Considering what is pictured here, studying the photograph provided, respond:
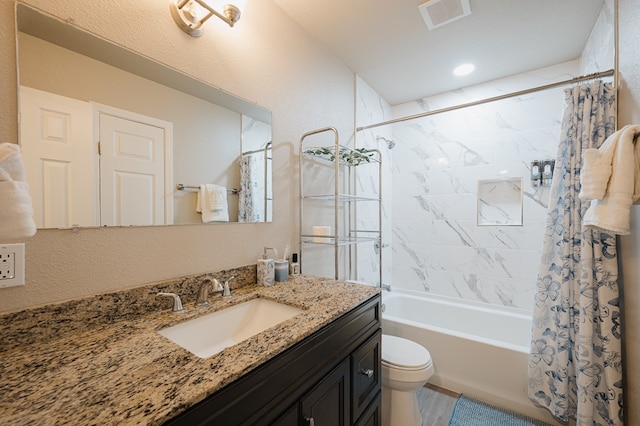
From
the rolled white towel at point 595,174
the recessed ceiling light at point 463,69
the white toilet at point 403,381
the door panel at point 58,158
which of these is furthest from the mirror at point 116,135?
the recessed ceiling light at point 463,69

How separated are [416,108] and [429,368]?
2.51 m

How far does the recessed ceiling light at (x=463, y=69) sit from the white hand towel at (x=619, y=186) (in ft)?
4.64

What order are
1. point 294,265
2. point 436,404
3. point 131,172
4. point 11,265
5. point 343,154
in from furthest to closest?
point 343,154, point 436,404, point 294,265, point 131,172, point 11,265

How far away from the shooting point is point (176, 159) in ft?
3.65

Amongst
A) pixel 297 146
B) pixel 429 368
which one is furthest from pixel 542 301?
pixel 297 146

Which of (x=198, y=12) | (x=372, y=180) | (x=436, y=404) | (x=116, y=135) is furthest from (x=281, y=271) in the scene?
(x=372, y=180)

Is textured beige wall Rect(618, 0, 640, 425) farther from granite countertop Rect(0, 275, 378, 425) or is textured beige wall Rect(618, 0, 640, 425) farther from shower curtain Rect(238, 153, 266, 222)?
shower curtain Rect(238, 153, 266, 222)

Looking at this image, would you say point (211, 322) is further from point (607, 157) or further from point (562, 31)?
point (562, 31)

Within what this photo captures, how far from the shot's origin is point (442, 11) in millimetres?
1617

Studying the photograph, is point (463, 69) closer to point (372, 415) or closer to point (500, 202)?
point (500, 202)

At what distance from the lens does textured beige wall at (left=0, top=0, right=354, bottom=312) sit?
0.78 meters

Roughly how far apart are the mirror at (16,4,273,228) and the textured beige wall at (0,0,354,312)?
37 millimetres

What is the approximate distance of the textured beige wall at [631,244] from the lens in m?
1.24

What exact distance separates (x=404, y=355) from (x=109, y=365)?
144cm
